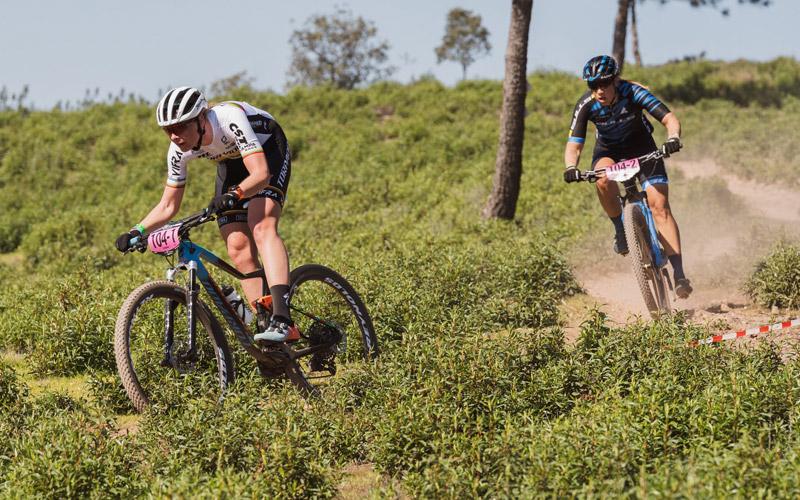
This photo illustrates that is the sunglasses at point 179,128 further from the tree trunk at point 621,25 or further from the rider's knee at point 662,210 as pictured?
the tree trunk at point 621,25

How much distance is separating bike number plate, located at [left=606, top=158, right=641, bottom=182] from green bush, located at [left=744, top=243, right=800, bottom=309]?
189 centimetres

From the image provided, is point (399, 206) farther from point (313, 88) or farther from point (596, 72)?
point (313, 88)

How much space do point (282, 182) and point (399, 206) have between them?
409 inches

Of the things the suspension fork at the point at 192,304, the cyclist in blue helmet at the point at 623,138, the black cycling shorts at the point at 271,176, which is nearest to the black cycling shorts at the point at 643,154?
the cyclist in blue helmet at the point at 623,138

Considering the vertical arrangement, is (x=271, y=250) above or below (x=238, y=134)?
below

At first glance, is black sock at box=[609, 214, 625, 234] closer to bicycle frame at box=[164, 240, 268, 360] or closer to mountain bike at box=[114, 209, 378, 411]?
mountain bike at box=[114, 209, 378, 411]

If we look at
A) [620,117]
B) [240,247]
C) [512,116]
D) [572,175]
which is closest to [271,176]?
[240,247]

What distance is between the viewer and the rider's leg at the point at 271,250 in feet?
19.9

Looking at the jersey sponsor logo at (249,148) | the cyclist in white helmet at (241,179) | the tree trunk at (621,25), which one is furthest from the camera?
the tree trunk at (621,25)

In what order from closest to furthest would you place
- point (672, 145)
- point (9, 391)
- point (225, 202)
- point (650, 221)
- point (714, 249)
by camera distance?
1. point (225, 202)
2. point (9, 391)
3. point (672, 145)
4. point (650, 221)
5. point (714, 249)

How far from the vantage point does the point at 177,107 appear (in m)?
5.80

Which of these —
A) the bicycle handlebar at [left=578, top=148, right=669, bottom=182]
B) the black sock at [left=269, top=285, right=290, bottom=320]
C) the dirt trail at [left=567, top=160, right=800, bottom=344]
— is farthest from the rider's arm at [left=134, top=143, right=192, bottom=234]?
the bicycle handlebar at [left=578, top=148, right=669, bottom=182]

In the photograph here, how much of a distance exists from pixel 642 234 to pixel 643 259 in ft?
0.81

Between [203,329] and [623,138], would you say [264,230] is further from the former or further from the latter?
[623,138]
